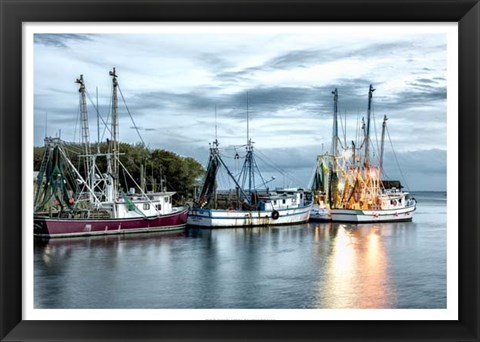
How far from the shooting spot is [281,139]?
321 cm

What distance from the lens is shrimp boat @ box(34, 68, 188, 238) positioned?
9.84ft

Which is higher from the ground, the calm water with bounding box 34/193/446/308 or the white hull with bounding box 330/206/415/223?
the white hull with bounding box 330/206/415/223

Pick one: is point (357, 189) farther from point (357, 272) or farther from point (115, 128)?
point (115, 128)

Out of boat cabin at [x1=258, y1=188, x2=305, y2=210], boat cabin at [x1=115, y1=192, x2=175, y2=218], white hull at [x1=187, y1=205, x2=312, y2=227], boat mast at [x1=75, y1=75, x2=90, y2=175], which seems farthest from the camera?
white hull at [x1=187, y1=205, x2=312, y2=227]

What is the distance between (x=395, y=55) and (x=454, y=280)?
1.18 metres

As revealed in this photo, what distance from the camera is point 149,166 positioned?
11.0ft

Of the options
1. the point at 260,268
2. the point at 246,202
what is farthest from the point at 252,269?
the point at 246,202

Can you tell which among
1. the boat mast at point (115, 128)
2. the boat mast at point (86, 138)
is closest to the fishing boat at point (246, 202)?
the boat mast at point (115, 128)

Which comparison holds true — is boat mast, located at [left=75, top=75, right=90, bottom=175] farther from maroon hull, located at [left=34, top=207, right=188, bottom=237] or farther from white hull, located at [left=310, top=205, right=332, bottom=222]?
white hull, located at [left=310, top=205, right=332, bottom=222]

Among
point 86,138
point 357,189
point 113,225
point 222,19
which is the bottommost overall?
point 113,225

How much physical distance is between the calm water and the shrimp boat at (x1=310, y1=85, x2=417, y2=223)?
9cm

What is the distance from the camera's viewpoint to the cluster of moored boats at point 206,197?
3.17 metres

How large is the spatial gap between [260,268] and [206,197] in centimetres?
71

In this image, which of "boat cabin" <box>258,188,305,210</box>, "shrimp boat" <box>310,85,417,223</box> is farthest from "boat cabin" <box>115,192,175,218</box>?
"shrimp boat" <box>310,85,417,223</box>
